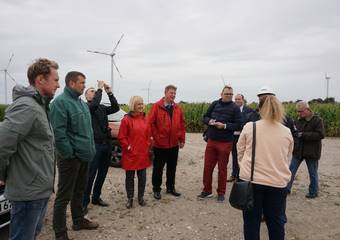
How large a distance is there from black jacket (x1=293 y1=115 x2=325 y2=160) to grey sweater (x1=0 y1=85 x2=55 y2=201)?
4691mm

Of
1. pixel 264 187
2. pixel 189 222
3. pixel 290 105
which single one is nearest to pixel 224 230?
pixel 189 222

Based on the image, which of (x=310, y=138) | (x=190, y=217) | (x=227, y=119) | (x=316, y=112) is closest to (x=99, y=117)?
(x=190, y=217)

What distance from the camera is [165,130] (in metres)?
6.20

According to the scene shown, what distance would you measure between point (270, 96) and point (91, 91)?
9.95 feet

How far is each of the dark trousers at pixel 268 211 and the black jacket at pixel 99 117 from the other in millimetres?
2707

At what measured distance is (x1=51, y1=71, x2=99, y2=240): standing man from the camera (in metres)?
4.00

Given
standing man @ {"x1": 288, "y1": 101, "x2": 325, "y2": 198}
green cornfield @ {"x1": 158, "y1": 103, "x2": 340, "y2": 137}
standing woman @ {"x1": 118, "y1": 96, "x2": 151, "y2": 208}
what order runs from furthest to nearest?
green cornfield @ {"x1": 158, "y1": 103, "x2": 340, "y2": 137} → standing man @ {"x1": 288, "y1": 101, "x2": 325, "y2": 198} → standing woman @ {"x1": 118, "y1": 96, "x2": 151, "y2": 208}

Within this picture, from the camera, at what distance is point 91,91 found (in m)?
5.45

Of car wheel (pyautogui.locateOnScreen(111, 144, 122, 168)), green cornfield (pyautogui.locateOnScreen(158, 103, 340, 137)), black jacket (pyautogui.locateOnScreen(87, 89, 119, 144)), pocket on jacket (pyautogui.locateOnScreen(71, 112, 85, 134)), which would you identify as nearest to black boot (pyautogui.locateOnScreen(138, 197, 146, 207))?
black jacket (pyautogui.locateOnScreen(87, 89, 119, 144))

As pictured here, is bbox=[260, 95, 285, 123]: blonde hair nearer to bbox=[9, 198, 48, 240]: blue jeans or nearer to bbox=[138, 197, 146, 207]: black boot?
bbox=[9, 198, 48, 240]: blue jeans

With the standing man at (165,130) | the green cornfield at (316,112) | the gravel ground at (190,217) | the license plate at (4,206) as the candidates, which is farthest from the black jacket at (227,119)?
the green cornfield at (316,112)

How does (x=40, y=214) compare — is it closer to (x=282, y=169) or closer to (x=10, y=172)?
(x=10, y=172)

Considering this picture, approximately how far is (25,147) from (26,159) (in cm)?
9

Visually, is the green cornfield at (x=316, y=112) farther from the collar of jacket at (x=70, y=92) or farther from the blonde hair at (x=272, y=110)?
the collar of jacket at (x=70, y=92)
